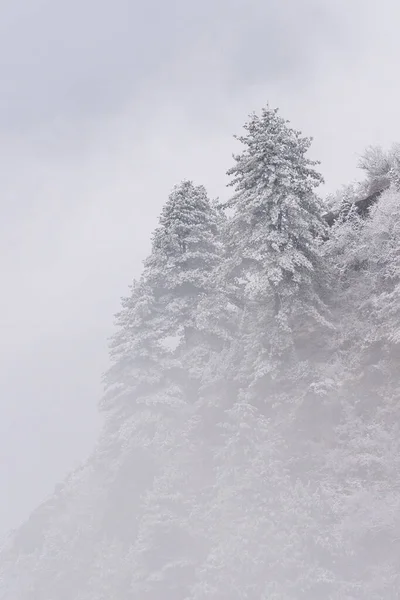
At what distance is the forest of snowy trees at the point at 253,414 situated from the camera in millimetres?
20766

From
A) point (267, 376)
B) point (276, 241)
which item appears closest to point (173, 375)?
point (267, 376)

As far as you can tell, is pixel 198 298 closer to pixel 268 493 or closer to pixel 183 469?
pixel 183 469

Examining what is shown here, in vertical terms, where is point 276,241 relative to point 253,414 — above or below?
above

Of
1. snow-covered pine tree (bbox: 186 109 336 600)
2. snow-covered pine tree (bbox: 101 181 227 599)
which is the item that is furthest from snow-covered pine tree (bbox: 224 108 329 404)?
snow-covered pine tree (bbox: 101 181 227 599)

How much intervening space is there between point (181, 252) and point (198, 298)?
137 inches

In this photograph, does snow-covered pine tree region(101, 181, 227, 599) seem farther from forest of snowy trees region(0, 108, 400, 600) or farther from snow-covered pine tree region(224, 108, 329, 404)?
snow-covered pine tree region(224, 108, 329, 404)

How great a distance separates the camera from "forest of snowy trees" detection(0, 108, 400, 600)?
68.1ft

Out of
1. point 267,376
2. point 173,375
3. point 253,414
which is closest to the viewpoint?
point 253,414

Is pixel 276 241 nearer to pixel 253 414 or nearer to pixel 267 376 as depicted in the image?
pixel 267 376

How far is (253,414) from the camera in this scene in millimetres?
25875

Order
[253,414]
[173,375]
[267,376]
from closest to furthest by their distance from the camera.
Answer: [253,414] < [267,376] < [173,375]

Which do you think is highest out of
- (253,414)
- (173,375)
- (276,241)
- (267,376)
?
(276,241)

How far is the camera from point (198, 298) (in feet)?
115

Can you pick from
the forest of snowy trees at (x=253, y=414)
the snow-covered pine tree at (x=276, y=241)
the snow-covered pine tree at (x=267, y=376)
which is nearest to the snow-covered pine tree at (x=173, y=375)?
the forest of snowy trees at (x=253, y=414)
